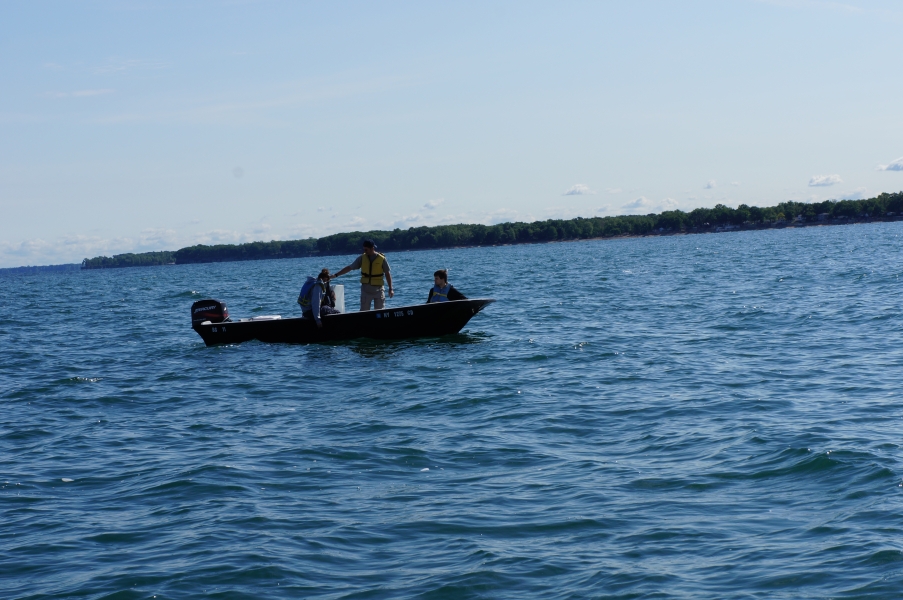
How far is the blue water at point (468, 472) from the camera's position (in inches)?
244

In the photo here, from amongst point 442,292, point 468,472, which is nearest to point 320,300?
point 442,292

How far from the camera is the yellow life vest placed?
19.0 m

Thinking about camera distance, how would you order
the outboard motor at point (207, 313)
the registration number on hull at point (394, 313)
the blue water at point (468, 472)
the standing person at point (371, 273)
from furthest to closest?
1. the outboard motor at point (207, 313)
2. the standing person at point (371, 273)
3. the registration number on hull at point (394, 313)
4. the blue water at point (468, 472)

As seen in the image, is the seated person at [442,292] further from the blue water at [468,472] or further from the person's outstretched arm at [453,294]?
the blue water at [468,472]

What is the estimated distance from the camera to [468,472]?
866 cm

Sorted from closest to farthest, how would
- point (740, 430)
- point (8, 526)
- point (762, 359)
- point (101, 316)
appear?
point (8, 526), point (740, 430), point (762, 359), point (101, 316)

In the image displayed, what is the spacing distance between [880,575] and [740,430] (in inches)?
158

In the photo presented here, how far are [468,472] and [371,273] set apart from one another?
10885 mm

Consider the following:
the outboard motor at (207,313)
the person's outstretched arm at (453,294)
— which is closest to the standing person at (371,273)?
the person's outstretched arm at (453,294)

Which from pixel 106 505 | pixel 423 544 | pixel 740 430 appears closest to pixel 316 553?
pixel 423 544

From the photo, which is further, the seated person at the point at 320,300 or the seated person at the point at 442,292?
the seated person at the point at 442,292

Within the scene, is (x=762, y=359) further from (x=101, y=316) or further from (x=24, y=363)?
(x=101, y=316)

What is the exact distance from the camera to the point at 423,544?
677 cm

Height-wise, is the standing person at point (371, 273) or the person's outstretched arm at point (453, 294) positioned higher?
the standing person at point (371, 273)
